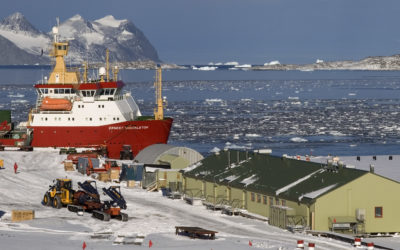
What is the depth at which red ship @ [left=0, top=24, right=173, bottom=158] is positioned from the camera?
2886 inches

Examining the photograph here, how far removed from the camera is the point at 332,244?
36.6 meters

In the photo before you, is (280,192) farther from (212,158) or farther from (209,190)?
(212,158)

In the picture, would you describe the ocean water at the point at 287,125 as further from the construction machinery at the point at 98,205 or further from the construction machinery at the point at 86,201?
the construction machinery at the point at 98,205

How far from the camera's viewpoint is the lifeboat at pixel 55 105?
242ft

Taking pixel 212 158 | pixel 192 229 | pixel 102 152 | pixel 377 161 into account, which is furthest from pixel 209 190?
pixel 102 152

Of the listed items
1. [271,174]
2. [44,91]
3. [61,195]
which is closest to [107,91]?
[44,91]

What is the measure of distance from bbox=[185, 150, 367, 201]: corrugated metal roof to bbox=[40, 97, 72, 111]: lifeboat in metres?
23.5

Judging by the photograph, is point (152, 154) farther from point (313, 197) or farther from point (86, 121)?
point (313, 197)

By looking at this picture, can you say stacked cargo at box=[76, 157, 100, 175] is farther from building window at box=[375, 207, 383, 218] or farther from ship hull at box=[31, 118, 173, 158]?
building window at box=[375, 207, 383, 218]

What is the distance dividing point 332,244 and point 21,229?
1414 centimetres

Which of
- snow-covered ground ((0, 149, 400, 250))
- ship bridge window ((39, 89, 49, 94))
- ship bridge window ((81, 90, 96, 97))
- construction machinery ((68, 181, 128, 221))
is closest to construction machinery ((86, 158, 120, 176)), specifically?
snow-covered ground ((0, 149, 400, 250))

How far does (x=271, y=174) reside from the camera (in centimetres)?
4600

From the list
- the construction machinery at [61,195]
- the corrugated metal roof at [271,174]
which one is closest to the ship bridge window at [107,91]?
the corrugated metal roof at [271,174]

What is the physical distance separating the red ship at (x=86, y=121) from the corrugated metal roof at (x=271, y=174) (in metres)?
21.3
